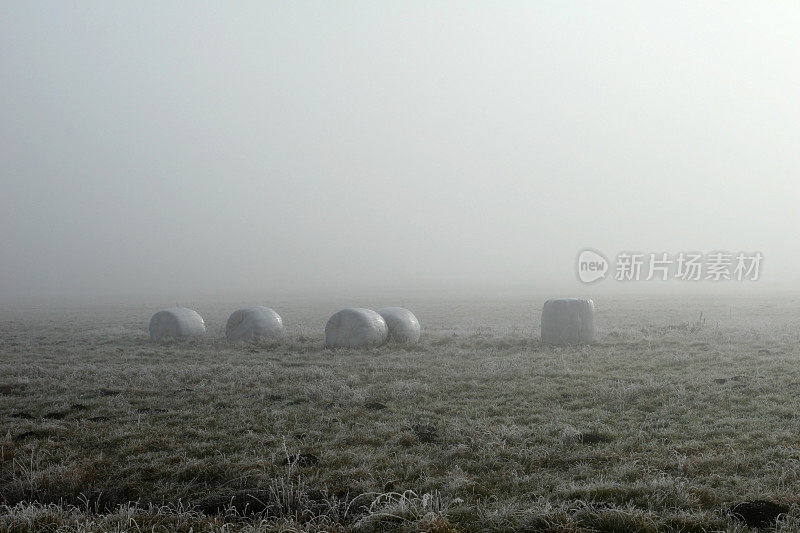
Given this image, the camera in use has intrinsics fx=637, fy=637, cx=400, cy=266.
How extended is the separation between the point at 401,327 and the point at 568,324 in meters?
4.81

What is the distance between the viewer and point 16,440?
28.2 ft

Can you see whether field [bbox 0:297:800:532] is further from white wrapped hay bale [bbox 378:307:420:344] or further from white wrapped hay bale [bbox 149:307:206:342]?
white wrapped hay bale [bbox 149:307:206:342]

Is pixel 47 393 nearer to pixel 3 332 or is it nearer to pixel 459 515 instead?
pixel 459 515

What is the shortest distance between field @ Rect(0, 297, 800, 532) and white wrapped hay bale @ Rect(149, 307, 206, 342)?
17.2 feet

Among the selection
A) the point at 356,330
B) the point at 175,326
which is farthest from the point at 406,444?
the point at 175,326

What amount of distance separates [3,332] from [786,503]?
29.2 metres

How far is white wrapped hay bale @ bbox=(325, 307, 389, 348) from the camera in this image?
17.8 meters

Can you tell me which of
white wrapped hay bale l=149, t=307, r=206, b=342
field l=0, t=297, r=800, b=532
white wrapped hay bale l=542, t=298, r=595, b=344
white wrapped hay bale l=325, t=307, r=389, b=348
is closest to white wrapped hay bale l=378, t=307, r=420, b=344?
white wrapped hay bale l=325, t=307, r=389, b=348

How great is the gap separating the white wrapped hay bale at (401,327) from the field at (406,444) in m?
3.60

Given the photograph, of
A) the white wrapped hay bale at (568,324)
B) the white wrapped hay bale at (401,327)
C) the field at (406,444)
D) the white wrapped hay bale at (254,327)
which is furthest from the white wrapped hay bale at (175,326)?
A: the white wrapped hay bale at (568,324)

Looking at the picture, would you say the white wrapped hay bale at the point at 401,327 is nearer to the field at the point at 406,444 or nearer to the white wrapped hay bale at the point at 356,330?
the white wrapped hay bale at the point at 356,330

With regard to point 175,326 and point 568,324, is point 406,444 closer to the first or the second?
point 568,324

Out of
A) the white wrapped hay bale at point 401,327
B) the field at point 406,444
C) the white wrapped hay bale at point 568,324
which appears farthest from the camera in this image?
the white wrapped hay bale at point 401,327

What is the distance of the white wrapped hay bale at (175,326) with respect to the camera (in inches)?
813
